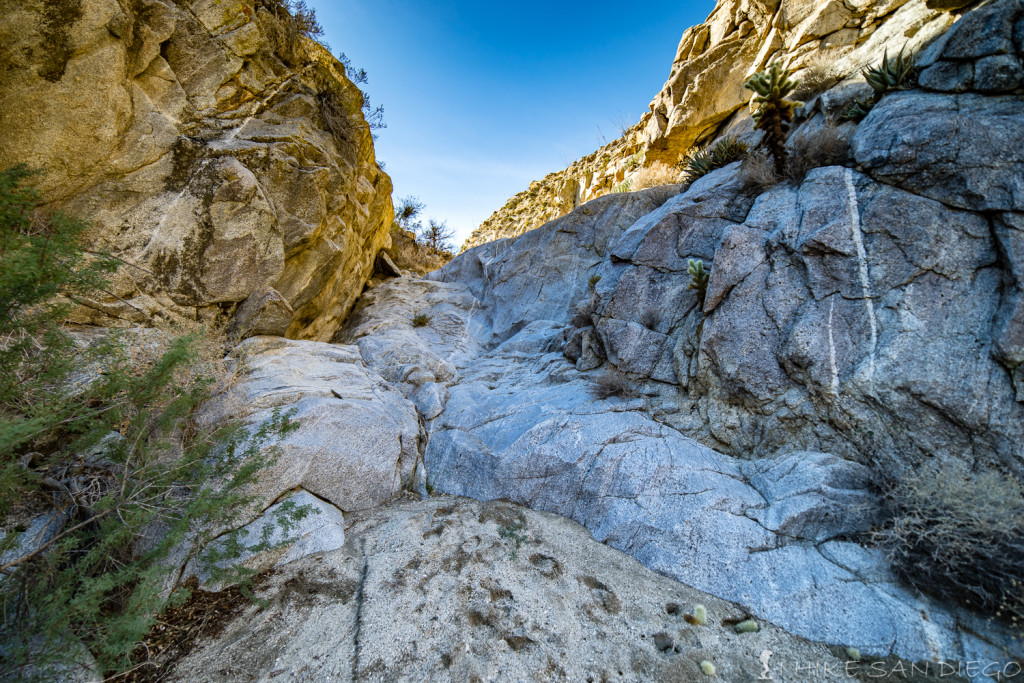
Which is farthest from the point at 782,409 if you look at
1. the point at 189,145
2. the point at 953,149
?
the point at 189,145

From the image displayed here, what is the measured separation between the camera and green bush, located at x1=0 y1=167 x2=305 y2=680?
251 centimetres

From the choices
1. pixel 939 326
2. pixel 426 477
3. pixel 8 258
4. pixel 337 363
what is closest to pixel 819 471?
pixel 939 326

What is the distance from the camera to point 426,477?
5551mm

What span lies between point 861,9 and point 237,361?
15.8m

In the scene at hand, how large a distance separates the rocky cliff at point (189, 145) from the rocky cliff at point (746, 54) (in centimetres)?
1051

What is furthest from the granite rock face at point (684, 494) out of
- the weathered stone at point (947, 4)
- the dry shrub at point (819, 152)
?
the weathered stone at point (947, 4)

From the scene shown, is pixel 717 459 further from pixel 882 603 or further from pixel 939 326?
pixel 939 326

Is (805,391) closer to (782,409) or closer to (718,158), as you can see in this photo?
(782,409)

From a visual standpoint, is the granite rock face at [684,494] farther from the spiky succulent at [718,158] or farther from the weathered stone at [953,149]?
the weathered stone at [953,149]

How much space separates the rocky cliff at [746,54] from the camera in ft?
25.1

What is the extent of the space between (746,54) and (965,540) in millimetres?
14356

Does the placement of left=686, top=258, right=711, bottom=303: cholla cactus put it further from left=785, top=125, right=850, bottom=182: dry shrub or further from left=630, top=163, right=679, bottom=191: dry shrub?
left=630, top=163, right=679, bottom=191: dry shrub

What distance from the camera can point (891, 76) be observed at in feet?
19.1

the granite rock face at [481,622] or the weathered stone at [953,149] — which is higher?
the weathered stone at [953,149]
